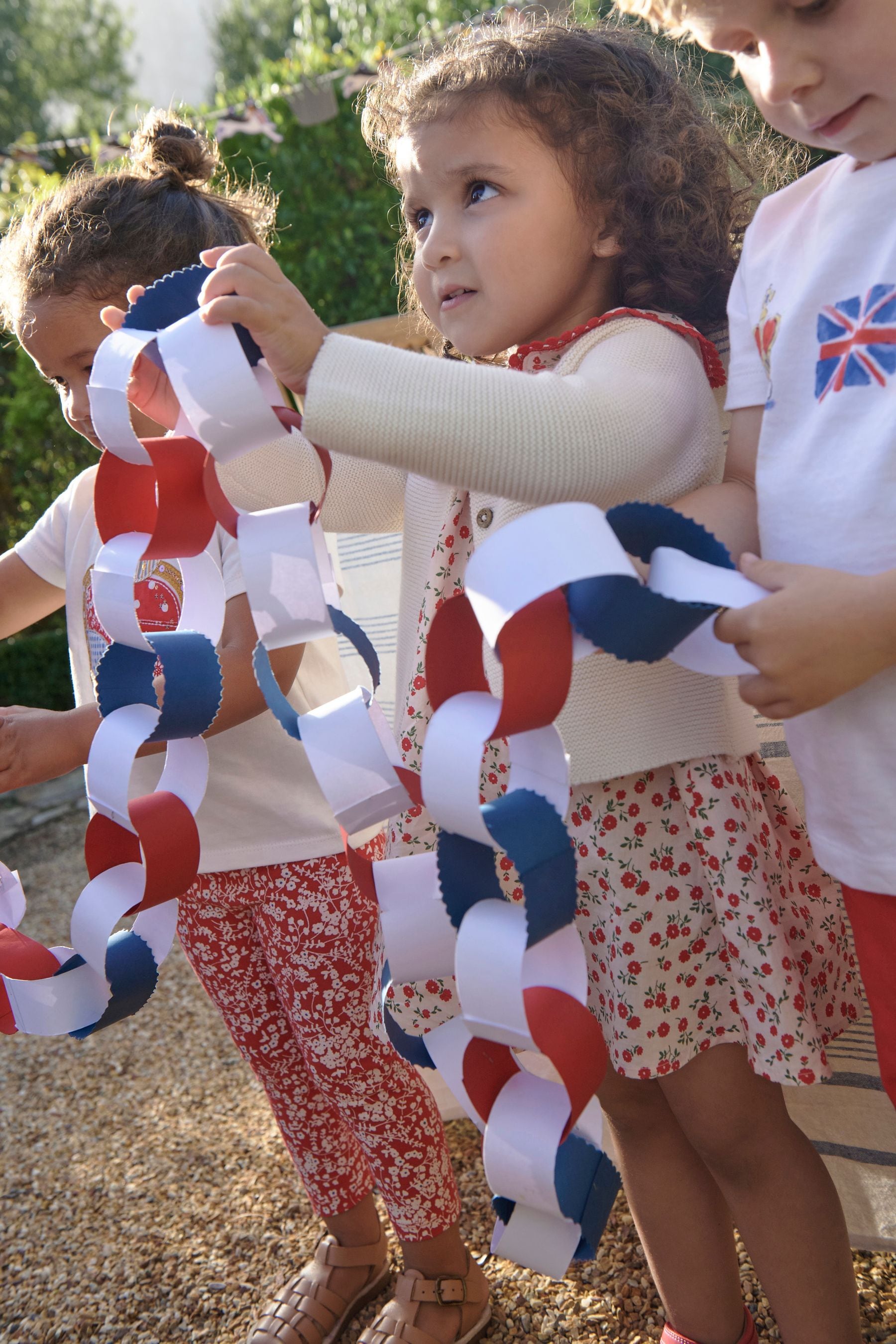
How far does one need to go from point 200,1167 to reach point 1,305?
6.14 ft

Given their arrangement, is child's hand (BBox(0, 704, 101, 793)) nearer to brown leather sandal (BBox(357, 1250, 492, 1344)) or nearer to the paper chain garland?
the paper chain garland

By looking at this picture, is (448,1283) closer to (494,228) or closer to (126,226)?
(494,228)

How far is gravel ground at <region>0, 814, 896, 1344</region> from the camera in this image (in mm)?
1826

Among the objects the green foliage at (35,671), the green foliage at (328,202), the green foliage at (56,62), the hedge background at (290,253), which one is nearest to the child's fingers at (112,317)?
the hedge background at (290,253)

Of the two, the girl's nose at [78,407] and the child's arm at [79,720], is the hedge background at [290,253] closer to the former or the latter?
the girl's nose at [78,407]

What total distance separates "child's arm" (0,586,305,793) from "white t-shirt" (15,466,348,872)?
0.07m

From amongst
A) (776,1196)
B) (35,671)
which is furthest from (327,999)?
(35,671)

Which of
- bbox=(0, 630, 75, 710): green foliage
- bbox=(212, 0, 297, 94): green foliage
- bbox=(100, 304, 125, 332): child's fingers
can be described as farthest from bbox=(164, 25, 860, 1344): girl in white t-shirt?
bbox=(212, 0, 297, 94): green foliage

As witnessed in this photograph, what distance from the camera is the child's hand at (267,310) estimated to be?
1053mm

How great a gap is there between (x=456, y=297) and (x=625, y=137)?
329 mm

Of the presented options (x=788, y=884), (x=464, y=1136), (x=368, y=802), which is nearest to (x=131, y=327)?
(x=368, y=802)

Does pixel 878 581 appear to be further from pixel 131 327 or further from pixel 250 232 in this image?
pixel 250 232

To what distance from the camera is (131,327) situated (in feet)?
3.81

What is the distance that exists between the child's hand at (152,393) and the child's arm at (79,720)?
1.18ft
